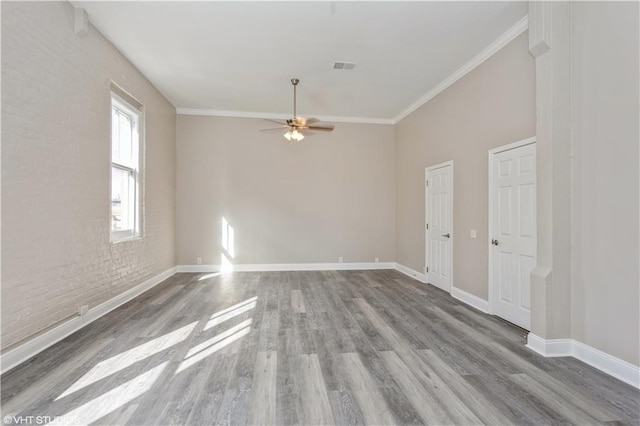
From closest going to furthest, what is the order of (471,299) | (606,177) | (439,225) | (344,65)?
1. (606,177)
2. (471,299)
3. (344,65)
4. (439,225)

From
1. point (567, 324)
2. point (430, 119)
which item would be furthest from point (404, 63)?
point (567, 324)

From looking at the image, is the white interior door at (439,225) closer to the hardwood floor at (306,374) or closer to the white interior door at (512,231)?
the white interior door at (512,231)

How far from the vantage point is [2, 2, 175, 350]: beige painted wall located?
2471 millimetres

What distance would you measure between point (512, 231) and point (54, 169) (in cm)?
496

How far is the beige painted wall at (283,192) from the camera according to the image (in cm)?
648

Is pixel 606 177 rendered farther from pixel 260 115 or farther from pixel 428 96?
pixel 260 115

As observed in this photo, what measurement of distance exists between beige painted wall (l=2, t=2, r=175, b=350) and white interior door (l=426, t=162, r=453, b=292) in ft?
16.1

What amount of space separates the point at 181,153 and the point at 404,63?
15.7ft

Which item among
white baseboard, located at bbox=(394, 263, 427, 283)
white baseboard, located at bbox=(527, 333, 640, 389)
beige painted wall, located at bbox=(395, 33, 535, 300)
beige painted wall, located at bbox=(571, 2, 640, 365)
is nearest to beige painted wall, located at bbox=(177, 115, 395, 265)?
white baseboard, located at bbox=(394, 263, 427, 283)

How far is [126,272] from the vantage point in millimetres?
4340

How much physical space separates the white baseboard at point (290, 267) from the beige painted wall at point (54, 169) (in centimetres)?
210

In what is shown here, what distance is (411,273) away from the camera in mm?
6188

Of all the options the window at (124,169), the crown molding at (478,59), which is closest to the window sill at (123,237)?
the window at (124,169)

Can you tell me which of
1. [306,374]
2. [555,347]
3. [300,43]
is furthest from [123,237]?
[555,347]
